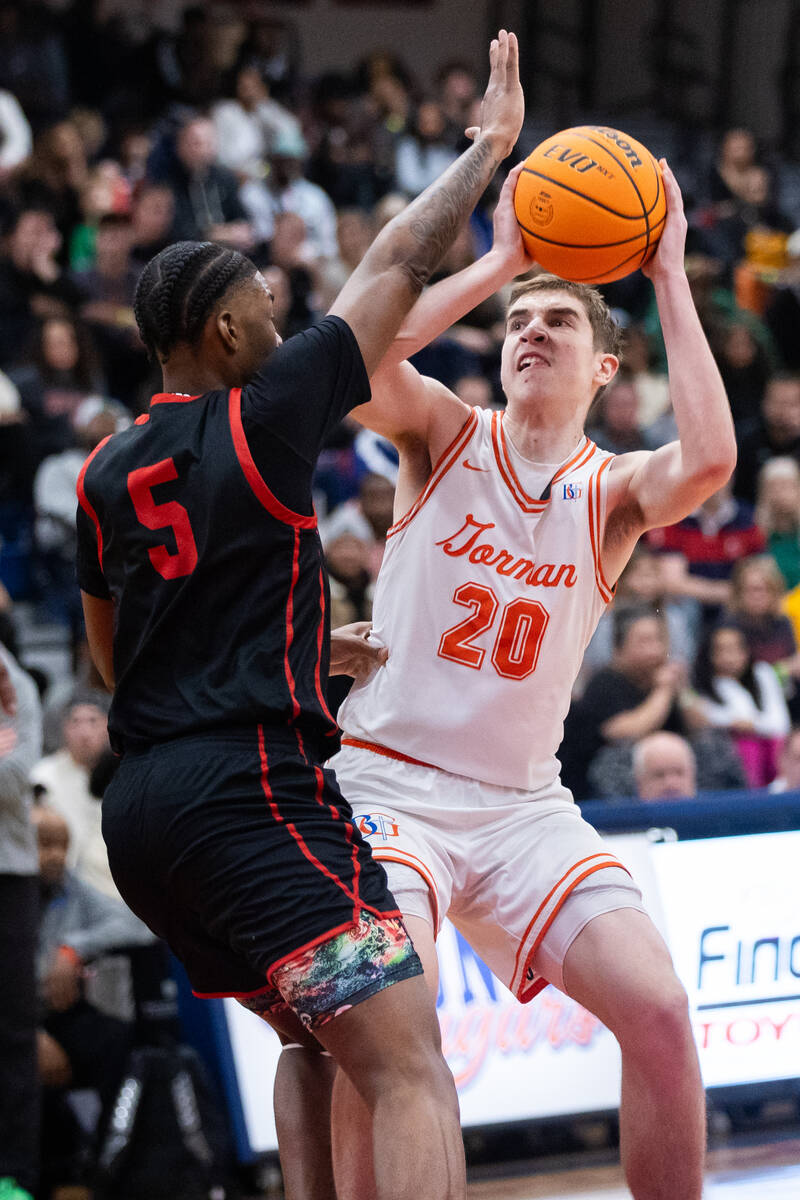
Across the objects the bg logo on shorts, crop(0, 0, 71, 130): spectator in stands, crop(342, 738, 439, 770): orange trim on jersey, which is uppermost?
crop(0, 0, 71, 130): spectator in stands

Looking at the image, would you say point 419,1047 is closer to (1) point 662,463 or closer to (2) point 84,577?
(2) point 84,577

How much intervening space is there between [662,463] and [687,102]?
1462 centimetres

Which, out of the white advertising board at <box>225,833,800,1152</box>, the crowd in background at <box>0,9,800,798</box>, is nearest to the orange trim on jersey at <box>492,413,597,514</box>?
the white advertising board at <box>225,833,800,1152</box>

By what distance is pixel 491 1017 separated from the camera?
19.1 feet

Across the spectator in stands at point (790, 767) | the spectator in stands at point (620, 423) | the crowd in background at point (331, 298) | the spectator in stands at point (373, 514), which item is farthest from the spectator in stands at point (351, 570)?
the spectator in stands at point (620, 423)

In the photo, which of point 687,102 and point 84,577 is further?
point 687,102

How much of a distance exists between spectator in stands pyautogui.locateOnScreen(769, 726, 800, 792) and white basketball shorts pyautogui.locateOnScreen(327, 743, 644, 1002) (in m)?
3.56

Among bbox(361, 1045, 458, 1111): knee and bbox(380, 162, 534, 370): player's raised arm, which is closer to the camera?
bbox(361, 1045, 458, 1111): knee

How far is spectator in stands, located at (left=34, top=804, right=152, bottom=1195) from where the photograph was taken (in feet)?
18.4

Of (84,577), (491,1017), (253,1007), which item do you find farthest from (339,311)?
(491,1017)

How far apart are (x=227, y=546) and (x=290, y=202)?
9413 millimetres

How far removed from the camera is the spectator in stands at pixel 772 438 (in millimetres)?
10383

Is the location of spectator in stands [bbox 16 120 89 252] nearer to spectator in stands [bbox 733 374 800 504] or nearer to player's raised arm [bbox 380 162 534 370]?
spectator in stands [bbox 733 374 800 504]

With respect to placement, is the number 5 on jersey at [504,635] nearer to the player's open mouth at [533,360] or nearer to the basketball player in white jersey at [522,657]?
the basketball player in white jersey at [522,657]
